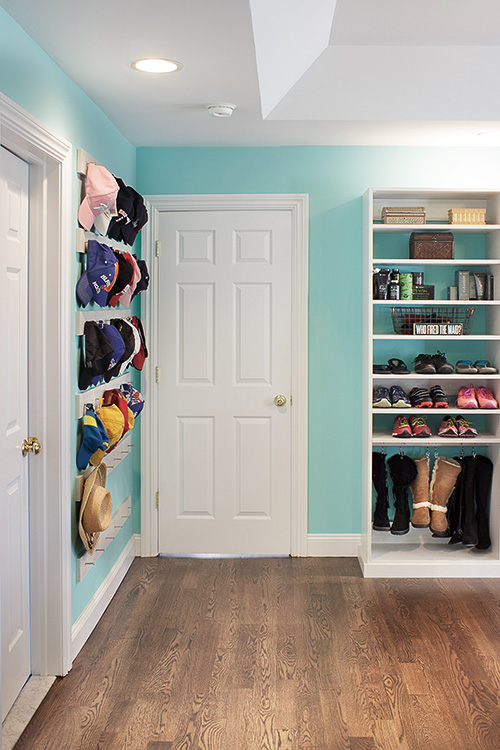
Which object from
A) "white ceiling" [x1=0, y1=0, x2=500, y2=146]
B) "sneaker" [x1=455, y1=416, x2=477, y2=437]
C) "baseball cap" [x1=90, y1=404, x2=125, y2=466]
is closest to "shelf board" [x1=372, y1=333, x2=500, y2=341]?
"sneaker" [x1=455, y1=416, x2=477, y2=437]

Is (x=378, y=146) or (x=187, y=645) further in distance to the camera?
(x=378, y=146)

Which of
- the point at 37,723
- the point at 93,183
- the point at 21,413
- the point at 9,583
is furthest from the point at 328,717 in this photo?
the point at 93,183

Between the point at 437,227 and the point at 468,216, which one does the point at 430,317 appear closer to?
the point at 437,227

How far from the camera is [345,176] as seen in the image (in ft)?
12.6

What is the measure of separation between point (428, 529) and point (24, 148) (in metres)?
3.07

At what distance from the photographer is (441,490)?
378 centimetres

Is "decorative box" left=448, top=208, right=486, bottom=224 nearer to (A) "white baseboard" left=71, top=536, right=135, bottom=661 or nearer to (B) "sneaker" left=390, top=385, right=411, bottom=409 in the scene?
(B) "sneaker" left=390, top=385, right=411, bottom=409

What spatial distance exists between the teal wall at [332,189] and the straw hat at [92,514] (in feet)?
4.85

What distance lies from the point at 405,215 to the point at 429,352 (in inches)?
31.8

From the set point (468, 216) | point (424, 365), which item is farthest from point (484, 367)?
point (468, 216)

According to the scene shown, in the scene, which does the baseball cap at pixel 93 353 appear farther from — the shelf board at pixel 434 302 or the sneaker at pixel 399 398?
the sneaker at pixel 399 398

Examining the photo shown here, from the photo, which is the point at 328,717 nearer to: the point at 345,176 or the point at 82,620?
the point at 82,620

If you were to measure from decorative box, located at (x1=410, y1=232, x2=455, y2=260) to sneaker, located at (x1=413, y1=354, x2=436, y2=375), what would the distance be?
547mm

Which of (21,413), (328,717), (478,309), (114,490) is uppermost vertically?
(478,309)
